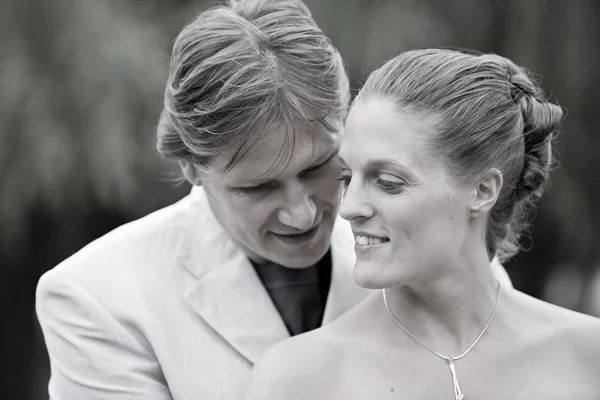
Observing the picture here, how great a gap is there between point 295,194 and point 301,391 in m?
0.62

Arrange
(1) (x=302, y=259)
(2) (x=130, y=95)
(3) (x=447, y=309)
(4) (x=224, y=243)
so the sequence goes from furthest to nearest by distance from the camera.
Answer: (2) (x=130, y=95) → (4) (x=224, y=243) → (1) (x=302, y=259) → (3) (x=447, y=309)

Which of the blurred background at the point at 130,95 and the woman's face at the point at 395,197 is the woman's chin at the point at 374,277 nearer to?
the woman's face at the point at 395,197

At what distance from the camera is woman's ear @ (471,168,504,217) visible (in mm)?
2781

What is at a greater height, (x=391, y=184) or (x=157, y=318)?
(x=391, y=184)

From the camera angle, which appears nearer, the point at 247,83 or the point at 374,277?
the point at 374,277

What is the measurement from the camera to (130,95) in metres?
6.21

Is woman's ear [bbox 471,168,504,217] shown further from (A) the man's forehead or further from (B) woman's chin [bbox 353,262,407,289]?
(A) the man's forehead

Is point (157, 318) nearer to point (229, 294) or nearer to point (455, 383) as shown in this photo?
point (229, 294)

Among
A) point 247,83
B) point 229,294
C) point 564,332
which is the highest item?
point 247,83

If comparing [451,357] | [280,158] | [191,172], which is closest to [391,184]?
[280,158]

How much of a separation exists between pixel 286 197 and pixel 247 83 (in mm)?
364

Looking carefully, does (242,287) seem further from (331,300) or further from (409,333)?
(409,333)

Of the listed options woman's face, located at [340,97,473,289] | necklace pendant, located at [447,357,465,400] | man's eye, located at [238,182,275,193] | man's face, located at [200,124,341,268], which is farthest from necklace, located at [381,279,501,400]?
man's eye, located at [238,182,275,193]

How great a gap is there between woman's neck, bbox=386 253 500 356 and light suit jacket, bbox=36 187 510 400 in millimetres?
491
